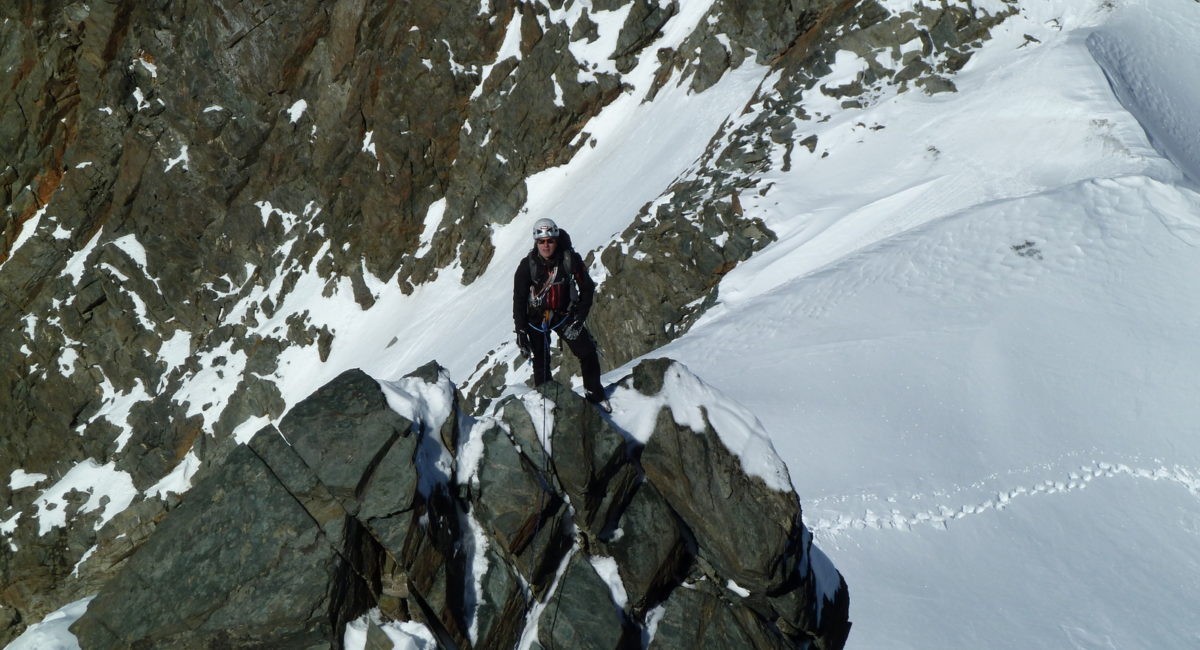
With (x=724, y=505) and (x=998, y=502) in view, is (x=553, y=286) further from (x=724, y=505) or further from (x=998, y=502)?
(x=998, y=502)

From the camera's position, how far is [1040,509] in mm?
9047

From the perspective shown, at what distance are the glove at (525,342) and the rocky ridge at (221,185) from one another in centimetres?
1787

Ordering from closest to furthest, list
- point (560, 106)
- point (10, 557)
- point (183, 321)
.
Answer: point (560, 106) < point (10, 557) < point (183, 321)

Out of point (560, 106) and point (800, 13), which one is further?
point (560, 106)

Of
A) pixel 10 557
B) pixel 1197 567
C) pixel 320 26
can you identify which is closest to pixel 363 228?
pixel 320 26

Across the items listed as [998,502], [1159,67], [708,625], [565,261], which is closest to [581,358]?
[565,261]

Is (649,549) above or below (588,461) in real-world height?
below

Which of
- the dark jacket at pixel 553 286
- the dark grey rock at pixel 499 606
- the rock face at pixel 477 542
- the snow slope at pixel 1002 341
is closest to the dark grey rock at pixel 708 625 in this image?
the rock face at pixel 477 542

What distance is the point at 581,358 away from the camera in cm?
797

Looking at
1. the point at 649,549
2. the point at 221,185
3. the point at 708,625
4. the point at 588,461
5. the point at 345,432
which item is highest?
the point at 221,185

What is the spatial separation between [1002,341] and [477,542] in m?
7.64

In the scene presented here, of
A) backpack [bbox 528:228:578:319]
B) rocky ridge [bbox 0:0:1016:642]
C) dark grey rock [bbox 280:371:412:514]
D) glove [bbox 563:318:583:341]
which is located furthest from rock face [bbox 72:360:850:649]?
rocky ridge [bbox 0:0:1016:642]

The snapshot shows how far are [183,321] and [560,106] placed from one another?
17.3m

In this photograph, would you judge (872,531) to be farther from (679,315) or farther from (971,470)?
(679,315)
